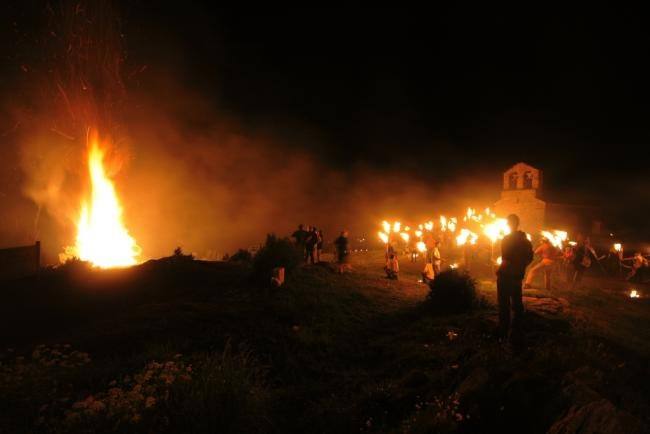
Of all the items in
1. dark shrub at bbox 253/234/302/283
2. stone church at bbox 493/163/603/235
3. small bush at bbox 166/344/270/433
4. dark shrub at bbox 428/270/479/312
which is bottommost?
small bush at bbox 166/344/270/433

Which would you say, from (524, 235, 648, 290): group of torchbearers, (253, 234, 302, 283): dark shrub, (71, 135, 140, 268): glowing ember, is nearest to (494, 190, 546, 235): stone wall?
(524, 235, 648, 290): group of torchbearers

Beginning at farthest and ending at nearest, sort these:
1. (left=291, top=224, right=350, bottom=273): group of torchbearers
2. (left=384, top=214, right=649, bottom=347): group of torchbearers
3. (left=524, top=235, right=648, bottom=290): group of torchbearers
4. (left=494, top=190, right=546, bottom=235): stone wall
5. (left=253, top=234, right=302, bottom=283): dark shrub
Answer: (left=494, top=190, right=546, bottom=235): stone wall → (left=291, top=224, right=350, bottom=273): group of torchbearers → (left=524, top=235, right=648, bottom=290): group of torchbearers → (left=253, top=234, right=302, bottom=283): dark shrub → (left=384, top=214, right=649, bottom=347): group of torchbearers

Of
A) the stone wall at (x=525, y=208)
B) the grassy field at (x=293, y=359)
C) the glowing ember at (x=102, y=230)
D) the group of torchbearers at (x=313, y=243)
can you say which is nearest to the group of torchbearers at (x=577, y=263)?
the grassy field at (x=293, y=359)

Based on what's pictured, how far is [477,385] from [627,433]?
77.7 inches

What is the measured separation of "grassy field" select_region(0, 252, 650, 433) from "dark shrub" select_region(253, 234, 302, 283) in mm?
442

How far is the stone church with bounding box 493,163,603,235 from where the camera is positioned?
3569 centimetres

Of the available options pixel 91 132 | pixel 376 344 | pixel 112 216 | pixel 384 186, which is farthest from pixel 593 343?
pixel 384 186

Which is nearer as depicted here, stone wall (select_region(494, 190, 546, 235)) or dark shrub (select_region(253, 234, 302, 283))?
dark shrub (select_region(253, 234, 302, 283))

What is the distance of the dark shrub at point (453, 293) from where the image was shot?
10719 millimetres

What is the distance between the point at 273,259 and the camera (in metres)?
12.3

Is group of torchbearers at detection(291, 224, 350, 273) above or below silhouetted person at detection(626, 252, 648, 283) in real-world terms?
above

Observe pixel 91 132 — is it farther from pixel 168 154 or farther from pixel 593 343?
pixel 593 343

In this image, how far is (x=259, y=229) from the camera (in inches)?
1690

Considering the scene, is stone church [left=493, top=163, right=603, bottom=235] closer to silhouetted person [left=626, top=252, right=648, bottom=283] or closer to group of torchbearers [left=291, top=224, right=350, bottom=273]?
silhouetted person [left=626, top=252, right=648, bottom=283]
